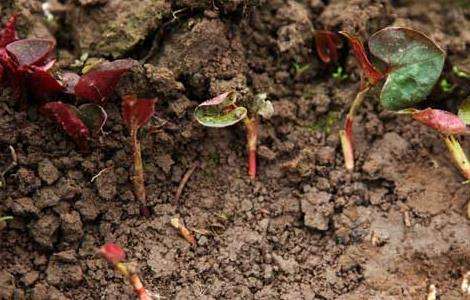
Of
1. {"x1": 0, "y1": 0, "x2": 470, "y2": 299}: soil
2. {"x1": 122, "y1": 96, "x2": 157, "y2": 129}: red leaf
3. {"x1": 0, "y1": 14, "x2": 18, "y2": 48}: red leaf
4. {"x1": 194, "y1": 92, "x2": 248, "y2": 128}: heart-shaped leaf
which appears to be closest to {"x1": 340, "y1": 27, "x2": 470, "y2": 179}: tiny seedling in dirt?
{"x1": 0, "y1": 0, "x2": 470, "y2": 299}: soil

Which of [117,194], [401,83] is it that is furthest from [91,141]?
[401,83]

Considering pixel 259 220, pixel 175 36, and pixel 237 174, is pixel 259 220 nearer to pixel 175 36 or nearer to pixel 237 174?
pixel 237 174

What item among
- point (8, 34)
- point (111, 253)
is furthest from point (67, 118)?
point (111, 253)

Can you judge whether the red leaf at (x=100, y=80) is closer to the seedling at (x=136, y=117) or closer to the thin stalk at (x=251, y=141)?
the seedling at (x=136, y=117)

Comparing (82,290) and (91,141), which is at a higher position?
(91,141)

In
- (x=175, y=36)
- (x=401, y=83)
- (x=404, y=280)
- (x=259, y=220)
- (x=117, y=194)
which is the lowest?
(x=404, y=280)

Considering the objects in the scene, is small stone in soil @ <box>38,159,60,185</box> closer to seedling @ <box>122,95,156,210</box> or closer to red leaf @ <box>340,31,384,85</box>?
seedling @ <box>122,95,156,210</box>

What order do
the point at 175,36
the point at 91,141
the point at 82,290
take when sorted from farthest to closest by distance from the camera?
the point at 175,36, the point at 91,141, the point at 82,290

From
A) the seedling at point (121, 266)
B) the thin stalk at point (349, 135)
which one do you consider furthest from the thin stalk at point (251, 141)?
the seedling at point (121, 266)
